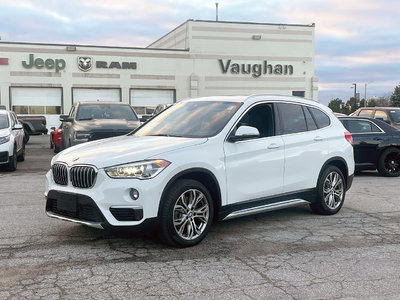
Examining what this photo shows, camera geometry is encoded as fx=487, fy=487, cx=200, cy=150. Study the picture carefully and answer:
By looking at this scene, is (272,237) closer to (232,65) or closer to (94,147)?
(94,147)

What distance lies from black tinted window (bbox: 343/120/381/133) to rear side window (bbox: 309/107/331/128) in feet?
16.3

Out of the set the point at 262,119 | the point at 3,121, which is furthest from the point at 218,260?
the point at 3,121

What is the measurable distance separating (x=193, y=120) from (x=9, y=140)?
7416 millimetres

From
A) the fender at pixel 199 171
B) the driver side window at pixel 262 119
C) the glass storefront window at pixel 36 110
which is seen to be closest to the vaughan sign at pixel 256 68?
the glass storefront window at pixel 36 110

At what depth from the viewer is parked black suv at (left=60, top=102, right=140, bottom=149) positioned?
1192 cm

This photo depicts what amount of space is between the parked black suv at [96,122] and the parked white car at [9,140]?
4.09ft

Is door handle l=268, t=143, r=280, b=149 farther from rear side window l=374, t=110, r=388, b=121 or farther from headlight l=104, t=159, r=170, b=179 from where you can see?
rear side window l=374, t=110, r=388, b=121

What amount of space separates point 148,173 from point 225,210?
1.15 m

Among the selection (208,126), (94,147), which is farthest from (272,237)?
(94,147)

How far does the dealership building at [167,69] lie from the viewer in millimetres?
36688

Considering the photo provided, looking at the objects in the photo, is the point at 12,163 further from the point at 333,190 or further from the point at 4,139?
the point at 333,190

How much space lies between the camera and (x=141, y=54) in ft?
127

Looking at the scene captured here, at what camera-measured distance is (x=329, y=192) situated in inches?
281

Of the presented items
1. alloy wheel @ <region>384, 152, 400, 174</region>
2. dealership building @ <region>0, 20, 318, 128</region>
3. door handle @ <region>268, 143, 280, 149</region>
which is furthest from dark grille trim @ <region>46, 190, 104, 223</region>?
dealership building @ <region>0, 20, 318, 128</region>
